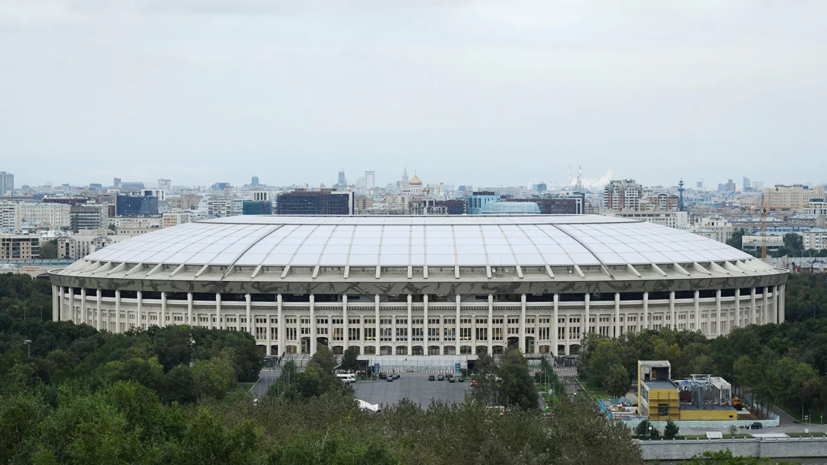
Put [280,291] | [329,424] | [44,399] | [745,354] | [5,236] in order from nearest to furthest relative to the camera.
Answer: [329,424], [44,399], [745,354], [280,291], [5,236]

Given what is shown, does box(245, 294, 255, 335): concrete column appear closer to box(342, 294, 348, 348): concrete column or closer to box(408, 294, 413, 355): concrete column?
box(342, 294, 348, 348): concrete column

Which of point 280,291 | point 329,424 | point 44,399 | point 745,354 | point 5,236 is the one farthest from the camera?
point 5,236

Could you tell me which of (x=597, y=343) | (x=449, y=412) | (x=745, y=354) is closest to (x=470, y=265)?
(x=597, y=343)

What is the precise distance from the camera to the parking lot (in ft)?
221

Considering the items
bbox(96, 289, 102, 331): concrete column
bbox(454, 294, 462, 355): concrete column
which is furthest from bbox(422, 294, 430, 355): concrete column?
bbox(96, 289, 102, 331): concrete column

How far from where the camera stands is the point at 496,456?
147 ft

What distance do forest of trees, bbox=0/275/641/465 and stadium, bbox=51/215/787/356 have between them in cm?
1113

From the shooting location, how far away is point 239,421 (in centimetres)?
4875

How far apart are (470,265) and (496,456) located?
40.7 m

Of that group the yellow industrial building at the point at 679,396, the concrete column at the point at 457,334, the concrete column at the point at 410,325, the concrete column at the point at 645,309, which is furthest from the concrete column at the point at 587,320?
Result: the yellow industrial building at the point at 679,396

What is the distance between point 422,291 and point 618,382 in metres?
19.9

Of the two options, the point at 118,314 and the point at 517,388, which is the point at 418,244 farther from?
the point at 517,388

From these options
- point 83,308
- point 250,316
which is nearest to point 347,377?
point 250,316

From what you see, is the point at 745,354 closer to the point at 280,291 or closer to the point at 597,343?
the point at 597,343
